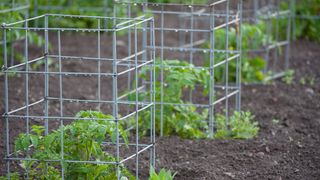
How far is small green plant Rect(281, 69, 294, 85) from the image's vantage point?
363 inches

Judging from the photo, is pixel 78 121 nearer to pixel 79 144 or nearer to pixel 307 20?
pixel 79 144

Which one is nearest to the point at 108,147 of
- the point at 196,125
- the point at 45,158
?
the point at 196,125

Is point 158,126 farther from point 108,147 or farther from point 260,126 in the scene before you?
point 260,126

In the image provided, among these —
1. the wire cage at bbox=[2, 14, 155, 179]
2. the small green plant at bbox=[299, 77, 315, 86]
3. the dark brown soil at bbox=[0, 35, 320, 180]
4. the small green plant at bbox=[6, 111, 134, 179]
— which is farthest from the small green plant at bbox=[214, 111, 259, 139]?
the small green plant at bbox=[299, 77, 315, 86]

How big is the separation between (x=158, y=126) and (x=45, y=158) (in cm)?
203

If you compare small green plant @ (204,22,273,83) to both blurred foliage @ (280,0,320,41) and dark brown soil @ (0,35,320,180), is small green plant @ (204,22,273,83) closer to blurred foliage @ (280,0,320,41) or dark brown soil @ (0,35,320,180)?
dark brown soil @ (0,35,320,180)

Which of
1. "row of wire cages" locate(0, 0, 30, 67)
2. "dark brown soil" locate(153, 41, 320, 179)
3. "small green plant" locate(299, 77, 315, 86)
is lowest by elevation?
"dark brown soil" locate(153, 41, 320, 179)

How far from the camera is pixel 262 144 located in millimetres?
6473

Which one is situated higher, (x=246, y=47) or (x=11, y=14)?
(x=11, y=14)

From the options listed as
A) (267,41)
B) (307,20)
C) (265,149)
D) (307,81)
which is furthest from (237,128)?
(307,20)

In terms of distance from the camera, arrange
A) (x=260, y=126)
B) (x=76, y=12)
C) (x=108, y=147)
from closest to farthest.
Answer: (x=108, y=147)
(x=260, y=126)
(x=76, y=12)

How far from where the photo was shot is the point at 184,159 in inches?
241

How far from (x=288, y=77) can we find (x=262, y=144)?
9.88 ft

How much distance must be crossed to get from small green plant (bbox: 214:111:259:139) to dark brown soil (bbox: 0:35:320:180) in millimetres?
122
